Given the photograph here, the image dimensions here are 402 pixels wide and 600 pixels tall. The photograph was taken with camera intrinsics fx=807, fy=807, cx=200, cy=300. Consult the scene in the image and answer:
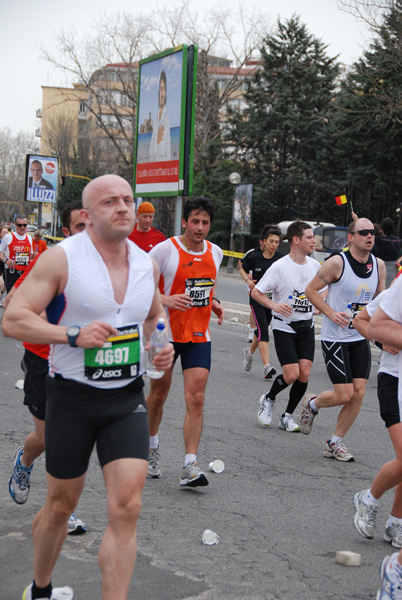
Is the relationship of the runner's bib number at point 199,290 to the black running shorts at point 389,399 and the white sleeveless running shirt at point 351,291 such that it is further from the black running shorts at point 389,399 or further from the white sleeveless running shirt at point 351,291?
the black running shorts at point 389,399

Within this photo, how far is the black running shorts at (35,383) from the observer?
4.76 m

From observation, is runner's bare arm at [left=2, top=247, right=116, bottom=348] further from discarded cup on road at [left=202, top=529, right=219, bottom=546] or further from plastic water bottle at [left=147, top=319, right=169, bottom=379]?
discarded cup on road at [left=202, top=529, right=219, bottom=546]

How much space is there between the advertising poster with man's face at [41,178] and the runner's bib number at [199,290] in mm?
30601

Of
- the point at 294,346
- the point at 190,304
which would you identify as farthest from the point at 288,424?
the point at 190,304

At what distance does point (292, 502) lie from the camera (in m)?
5.59

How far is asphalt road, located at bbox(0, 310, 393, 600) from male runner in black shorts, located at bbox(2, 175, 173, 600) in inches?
29.5

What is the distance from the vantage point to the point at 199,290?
6.14 meters

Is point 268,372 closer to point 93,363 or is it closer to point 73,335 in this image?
point 93,363

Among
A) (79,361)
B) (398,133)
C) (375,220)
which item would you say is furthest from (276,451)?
(398,133)

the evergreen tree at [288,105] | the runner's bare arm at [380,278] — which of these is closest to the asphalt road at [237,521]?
the runner's bare arm at [380,278]

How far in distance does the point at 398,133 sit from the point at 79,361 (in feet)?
110

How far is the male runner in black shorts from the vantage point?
3229mm

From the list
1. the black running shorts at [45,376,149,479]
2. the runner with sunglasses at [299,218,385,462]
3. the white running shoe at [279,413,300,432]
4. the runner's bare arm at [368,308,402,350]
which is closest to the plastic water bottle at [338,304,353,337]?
the runner with sunglasses at [299,218,385,462]

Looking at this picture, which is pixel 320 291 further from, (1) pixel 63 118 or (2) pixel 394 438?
(1) pixel 63 118
